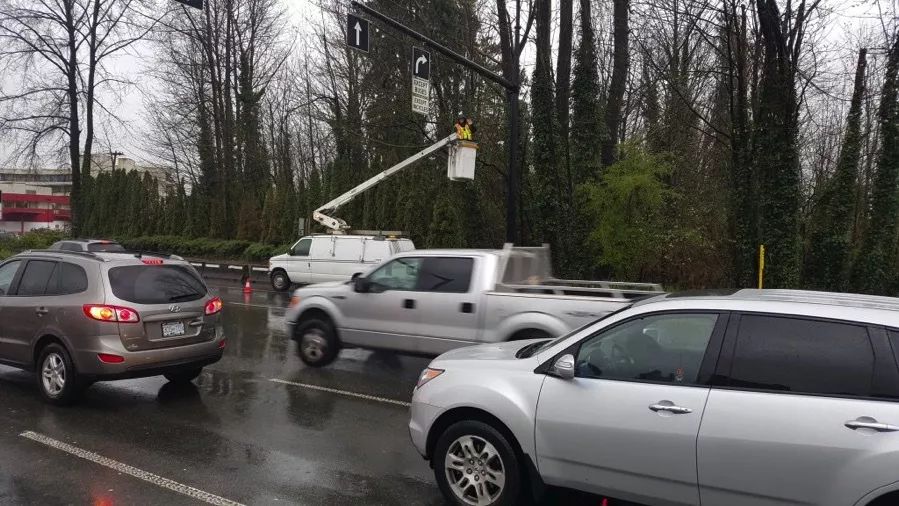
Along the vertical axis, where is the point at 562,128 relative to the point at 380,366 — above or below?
above

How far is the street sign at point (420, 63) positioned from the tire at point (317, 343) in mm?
6836

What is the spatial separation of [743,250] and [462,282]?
10728 mm

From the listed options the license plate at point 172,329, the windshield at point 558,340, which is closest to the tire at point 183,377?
the license plate at point 172,329

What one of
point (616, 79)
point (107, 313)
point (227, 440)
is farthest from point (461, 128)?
point (227, 440)

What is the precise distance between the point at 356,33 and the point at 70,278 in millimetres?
7785

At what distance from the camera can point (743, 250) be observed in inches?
629

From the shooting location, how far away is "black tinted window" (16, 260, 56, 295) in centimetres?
716

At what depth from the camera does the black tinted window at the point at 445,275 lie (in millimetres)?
8141

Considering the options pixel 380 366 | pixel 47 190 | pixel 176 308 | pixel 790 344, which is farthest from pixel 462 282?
pixel 47 190

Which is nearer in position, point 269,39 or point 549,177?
point 549,177

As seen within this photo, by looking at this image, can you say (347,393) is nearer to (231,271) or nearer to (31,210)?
(231,271)

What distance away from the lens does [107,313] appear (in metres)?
6.59

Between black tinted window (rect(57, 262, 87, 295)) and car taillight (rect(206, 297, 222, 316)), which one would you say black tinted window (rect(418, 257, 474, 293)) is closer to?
car taillight (rect(206, 297, 222, 316))

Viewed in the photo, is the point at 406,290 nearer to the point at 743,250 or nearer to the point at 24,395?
the point at 24,395
